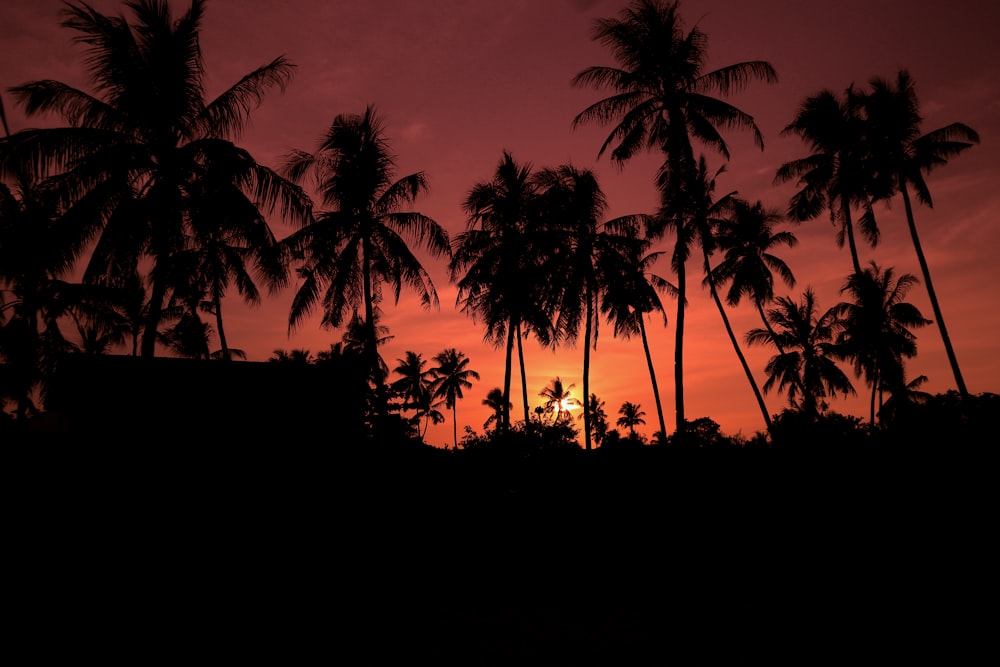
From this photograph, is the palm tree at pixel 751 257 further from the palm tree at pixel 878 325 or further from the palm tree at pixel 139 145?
the palm tree at pixel 139 145

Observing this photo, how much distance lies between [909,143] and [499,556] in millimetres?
23965

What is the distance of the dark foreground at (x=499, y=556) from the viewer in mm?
6461

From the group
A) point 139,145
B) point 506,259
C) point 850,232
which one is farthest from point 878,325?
point 139,145

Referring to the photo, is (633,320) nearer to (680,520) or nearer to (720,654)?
(680,520)

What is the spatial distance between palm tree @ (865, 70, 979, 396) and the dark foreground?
58.3 feet

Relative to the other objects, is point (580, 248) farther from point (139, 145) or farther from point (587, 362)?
point (139, 145)

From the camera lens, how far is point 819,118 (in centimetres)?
2341

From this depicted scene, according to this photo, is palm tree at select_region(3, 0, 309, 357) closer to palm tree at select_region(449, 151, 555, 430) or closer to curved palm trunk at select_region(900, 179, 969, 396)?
palm tree at select_region(449, 151, 555, 430)

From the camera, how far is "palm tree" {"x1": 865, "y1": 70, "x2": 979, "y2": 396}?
68.0ft

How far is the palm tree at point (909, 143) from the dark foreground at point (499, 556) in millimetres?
17756

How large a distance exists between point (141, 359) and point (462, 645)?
35.4 feet

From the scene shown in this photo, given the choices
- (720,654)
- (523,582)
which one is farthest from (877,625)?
(523,582)

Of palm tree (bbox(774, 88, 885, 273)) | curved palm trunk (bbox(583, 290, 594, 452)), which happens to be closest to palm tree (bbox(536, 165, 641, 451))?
curved palm trunk (bbox(583, 290, 594, 452))

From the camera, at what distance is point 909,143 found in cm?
2131
